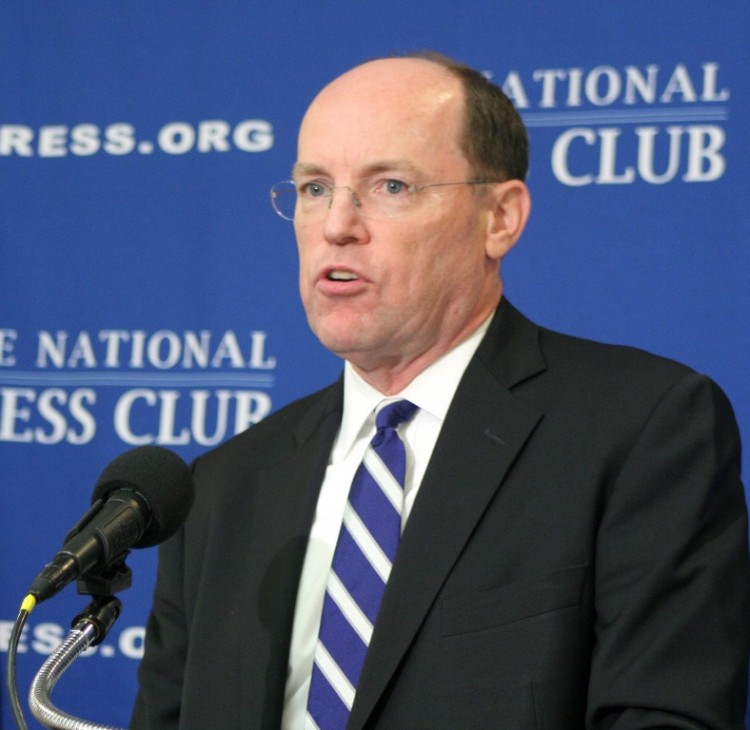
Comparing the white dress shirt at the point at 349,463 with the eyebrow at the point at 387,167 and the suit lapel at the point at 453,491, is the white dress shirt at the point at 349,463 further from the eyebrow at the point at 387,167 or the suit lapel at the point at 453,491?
the eyebrow at the point at 387,167

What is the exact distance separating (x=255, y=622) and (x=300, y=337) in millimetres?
973

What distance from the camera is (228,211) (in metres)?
2.88

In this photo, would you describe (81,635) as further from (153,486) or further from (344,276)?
(344,276)

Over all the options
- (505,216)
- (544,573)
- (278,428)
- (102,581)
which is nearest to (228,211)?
(278,428)

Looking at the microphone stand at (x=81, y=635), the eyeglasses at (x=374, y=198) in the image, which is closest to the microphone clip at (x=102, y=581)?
the microphone stand at (x=81, y=635)

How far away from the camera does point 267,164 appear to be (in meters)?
2.85

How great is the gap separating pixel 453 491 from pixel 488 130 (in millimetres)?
629

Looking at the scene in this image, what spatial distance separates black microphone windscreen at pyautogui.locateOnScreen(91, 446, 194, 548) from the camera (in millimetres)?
1543

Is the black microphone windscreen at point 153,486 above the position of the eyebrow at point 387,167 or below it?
below

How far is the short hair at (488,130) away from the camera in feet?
6.79

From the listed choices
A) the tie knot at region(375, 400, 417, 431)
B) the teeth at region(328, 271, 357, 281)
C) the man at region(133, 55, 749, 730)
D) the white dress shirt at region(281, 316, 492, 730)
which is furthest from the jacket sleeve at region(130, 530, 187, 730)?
the teeth at region(328, 271, 357, 281)

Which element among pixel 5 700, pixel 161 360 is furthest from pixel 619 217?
pixel 5 700

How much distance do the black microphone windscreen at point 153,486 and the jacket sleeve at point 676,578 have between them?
593mm

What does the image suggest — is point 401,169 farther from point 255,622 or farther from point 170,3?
point 170,3
